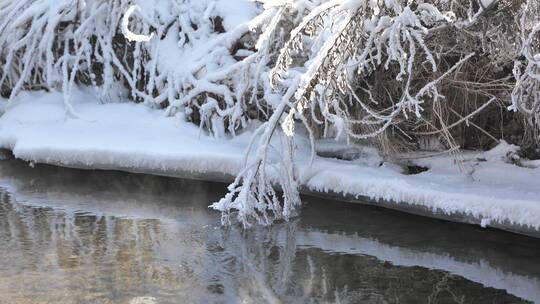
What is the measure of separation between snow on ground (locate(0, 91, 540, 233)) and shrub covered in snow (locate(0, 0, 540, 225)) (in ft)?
0.64

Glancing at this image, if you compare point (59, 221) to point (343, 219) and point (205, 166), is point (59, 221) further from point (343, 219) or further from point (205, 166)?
point (343, 219)

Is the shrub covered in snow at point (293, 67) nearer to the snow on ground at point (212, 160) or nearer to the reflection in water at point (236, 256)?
the snow on ground at point (212, 160)

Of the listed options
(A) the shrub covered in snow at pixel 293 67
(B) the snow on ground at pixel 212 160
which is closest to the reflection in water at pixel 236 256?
(B) the snow on ground at pixel 212 160

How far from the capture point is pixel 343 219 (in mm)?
6246

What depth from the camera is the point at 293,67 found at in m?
7.28

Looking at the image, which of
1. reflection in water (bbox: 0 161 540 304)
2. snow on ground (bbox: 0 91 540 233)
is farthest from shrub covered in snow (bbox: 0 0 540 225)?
reflection in water (bbox: 0 161 540 304)

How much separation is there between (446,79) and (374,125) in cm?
76

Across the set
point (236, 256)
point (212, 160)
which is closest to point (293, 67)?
point (212, 160)

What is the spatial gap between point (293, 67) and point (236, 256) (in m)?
2.54

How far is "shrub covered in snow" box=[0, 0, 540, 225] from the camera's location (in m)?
5.22

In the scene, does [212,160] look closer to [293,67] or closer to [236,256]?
[293,67]

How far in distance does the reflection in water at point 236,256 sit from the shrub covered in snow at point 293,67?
17.4 inches

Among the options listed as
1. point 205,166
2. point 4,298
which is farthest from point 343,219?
point 4,298

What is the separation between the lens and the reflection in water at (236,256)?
4.62 meters
